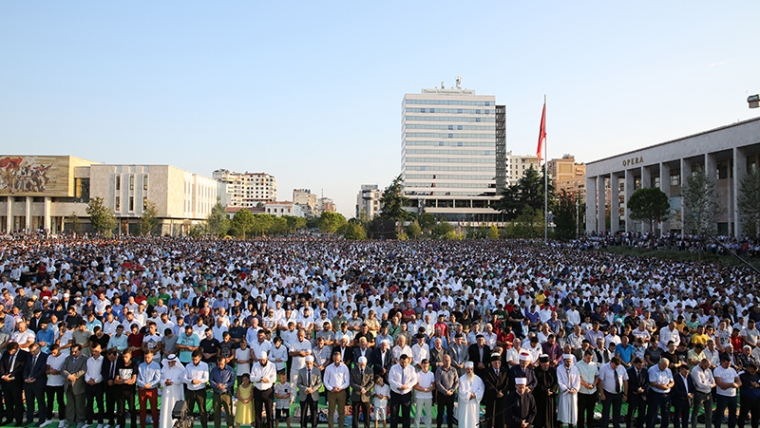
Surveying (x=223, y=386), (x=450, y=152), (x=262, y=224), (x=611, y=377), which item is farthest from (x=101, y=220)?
(x=450, y=152)

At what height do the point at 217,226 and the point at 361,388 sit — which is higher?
the point at 217,226

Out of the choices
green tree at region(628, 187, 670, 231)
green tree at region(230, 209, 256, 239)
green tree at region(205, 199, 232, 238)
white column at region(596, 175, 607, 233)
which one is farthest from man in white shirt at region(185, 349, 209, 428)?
green tree at region(230, 209, 256, 239)

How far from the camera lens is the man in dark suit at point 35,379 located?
717 cm

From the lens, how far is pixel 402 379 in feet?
23.6

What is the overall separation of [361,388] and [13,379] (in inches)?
189

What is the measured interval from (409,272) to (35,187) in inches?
2491

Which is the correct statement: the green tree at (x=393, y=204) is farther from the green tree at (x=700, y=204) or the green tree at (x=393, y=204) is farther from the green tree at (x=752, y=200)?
the green tree at (x=752, y=200)

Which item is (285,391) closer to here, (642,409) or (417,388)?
(417,388)

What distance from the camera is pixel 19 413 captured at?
723 centimetres

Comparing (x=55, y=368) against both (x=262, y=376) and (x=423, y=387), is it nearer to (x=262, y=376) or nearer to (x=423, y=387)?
(x=262, y=376)

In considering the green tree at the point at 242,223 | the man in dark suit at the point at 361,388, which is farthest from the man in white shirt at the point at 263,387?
the green tree at the point at 242,223

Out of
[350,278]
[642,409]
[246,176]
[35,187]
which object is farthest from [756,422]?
[246,176]

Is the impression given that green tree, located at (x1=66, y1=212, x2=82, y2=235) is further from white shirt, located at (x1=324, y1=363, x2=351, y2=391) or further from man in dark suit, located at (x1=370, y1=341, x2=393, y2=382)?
white shirt, located at (x1=324, y1=363, x2=351, y2=391)

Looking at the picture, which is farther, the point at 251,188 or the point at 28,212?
the point at 251,188
